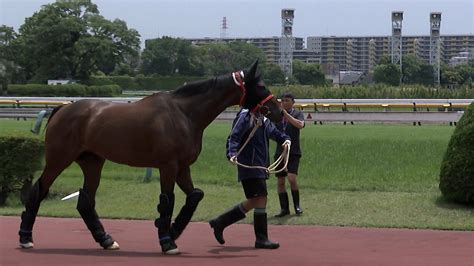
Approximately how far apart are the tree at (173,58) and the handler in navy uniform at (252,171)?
68.1 m

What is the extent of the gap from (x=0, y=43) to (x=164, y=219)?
226ft

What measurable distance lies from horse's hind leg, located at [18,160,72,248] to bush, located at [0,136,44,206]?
15.8 ft

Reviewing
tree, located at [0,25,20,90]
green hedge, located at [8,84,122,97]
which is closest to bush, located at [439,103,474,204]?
green hedge, located at [8,84,122,97]

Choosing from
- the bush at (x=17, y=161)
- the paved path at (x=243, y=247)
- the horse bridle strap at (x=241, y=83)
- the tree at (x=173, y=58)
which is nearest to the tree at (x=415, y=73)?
the tree at (x=173, y=58)

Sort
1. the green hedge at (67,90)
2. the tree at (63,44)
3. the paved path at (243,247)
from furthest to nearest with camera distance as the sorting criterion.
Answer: the tree at (63,44) < the green hedge at (67,90) < the paved path at (243,247)

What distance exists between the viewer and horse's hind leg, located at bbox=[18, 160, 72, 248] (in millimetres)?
8641

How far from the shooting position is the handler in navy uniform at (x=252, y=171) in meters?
8.65

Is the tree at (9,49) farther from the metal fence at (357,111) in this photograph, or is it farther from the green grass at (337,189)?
the green grass at (337,189)

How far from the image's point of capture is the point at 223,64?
77.6 meters

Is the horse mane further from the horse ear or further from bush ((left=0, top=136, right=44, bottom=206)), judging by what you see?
bush ((left=0, top=136, right=44, bottom=206))

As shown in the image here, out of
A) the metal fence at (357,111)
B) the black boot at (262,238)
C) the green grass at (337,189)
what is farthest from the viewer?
the metal fence at (357,111)

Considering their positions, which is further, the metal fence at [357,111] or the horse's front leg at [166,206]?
the metal fence at [357,111]

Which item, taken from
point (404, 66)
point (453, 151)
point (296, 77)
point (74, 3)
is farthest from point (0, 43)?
point (453, 151)

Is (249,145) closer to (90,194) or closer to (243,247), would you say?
(243,247)
